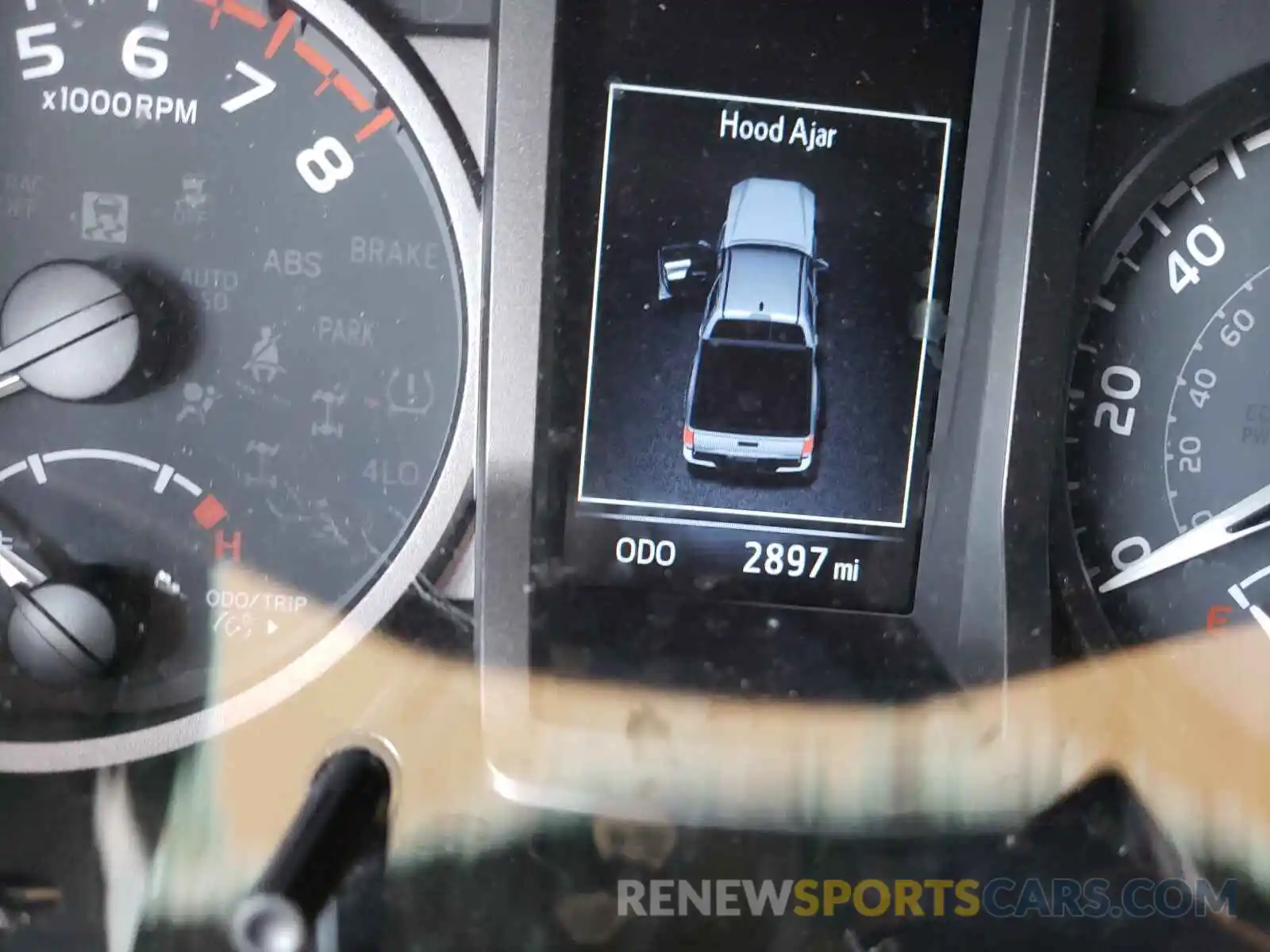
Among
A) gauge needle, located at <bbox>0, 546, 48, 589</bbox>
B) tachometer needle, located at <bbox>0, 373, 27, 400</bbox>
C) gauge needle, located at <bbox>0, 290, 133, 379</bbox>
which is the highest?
gauge needle, located at <bbox>0, 290, 133, 379</bbox>

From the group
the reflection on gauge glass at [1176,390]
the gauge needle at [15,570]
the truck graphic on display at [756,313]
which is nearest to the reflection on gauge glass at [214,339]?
the gauge needle at [15,570]

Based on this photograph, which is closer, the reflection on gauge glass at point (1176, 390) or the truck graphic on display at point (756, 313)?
the truck graphic on display at point (756, 313)

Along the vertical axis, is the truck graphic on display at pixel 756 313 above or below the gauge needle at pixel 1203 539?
above

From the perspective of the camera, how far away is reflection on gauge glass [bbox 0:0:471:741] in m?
1.23

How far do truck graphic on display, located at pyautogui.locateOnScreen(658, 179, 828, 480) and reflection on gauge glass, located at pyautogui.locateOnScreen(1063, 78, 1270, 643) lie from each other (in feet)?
0.92

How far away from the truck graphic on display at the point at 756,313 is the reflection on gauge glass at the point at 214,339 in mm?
233

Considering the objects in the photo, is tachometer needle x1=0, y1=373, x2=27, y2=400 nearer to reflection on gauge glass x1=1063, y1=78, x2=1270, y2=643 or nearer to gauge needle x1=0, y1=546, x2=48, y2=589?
gauge needle x1=0, y1=546, x2=48, y2=589

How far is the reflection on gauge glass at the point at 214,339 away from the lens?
1228mm

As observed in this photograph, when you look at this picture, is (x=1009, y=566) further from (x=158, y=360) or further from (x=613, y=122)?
(x=158, y=360)

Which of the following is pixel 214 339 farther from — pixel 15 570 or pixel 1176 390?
pixel 1176 390

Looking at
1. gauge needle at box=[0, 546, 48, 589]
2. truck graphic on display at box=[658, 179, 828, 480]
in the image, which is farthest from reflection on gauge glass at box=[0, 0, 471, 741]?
truck graphic on display at box=[658, 179, 828, 480]

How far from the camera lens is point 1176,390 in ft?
4.16

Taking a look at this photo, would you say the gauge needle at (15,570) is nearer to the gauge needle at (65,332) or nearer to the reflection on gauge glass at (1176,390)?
the gauge needle at (65,332)

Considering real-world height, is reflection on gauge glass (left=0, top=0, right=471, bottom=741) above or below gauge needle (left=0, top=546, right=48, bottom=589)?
above
